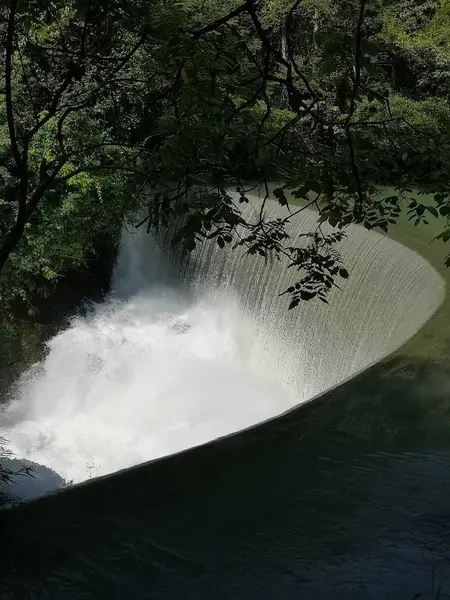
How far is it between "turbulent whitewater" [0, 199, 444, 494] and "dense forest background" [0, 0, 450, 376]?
1.49 feet

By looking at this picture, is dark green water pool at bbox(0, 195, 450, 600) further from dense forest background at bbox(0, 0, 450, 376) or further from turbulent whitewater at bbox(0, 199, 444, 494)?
turbulent whitewater at bbox(0, 199, 444, 494)

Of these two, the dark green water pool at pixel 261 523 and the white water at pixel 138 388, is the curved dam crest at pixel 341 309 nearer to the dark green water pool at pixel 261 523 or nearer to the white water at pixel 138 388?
the white water at pixel 138 388

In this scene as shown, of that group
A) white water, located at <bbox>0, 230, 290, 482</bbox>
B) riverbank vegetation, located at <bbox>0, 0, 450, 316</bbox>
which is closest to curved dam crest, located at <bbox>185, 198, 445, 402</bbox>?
white water, located at <bbox>0, 230, 290, 482</bbox>

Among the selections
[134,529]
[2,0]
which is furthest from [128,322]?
[2,0]

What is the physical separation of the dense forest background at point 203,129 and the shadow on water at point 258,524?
100cm

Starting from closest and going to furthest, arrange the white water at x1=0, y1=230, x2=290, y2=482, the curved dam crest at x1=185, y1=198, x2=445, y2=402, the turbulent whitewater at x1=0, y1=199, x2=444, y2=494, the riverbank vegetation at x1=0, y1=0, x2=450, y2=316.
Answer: the riverbank vegetation at x1=0, y1=0, x2=450, y2=316 < the curved dam crest at x1=185, y1=198, x2=445, y2=402 < the turbulent whitewater at x1=0, y1=199, x2=444, y2=494 < the white water at x1=0, y1=230, x2=290, y2=482

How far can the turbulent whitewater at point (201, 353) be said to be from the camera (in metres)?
7.22

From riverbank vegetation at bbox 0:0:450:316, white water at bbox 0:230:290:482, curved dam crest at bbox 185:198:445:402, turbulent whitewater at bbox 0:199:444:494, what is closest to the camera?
riverbank vegetation at bbox 0:0:450:316

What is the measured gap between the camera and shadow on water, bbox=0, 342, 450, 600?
3035mm

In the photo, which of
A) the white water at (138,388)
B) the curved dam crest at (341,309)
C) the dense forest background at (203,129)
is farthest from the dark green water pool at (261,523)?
the white water at (138,388)

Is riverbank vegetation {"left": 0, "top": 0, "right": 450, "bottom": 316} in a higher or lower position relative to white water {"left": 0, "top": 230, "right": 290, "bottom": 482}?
lower

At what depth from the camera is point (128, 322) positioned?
9.76m

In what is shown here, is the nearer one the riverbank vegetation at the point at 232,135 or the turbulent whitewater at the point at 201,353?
the riverbank vegetation at the point at 232,135

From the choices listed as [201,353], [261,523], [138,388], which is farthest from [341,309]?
[261,523]
